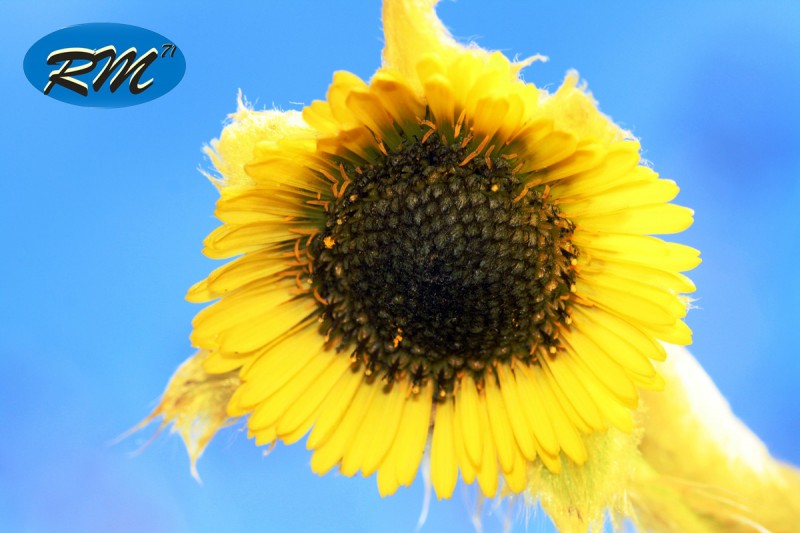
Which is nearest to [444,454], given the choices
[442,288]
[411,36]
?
[442,288]

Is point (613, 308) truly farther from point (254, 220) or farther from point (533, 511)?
point (254, 220)

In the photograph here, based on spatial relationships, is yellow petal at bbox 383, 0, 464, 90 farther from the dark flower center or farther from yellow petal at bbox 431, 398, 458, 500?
yellow petal at bbox 431, 398, 458, 500

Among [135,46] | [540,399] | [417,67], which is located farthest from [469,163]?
[135,46]

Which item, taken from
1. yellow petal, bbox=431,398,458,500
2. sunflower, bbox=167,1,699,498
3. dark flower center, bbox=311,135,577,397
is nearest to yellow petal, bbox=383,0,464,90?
sunflower, bbox=167,1,699,498

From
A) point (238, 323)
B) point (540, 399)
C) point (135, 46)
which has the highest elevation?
point (135, 46)

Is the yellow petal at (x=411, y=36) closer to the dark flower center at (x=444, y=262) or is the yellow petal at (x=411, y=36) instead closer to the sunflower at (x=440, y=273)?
the sunflower at (x=440, y=273)

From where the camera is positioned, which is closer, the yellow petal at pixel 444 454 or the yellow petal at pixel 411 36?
the yellow petal at pixel 411 36

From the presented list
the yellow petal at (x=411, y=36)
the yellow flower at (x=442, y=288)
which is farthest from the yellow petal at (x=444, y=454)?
the yellow petal at (x=411, y=36)

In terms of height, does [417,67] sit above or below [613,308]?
above
